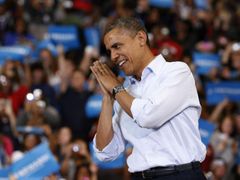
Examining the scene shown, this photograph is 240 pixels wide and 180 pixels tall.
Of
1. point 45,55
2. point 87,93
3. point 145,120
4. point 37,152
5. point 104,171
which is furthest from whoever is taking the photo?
point 45,55

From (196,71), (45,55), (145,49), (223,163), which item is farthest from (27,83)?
(145,49)

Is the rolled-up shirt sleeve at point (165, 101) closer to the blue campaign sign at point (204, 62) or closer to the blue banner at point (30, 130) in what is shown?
the blue banner at point (30, 130)

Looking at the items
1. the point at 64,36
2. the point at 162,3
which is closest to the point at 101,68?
the point at 64,36

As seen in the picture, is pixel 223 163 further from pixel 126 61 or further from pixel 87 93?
pixel 126 61

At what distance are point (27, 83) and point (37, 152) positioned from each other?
2.55 metres

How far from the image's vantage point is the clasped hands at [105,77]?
10.3 ft

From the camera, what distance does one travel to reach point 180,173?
119 inches

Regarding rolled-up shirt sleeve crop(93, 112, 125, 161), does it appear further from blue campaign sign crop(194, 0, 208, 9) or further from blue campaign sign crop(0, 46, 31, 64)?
blue campaign sign crop(194, 0, 208, 9)

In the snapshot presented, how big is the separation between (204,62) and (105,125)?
5.68m

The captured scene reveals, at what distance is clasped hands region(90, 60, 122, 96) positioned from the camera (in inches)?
124

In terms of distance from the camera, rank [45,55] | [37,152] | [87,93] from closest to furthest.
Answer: [37,152] < [87,93] < [45,55]

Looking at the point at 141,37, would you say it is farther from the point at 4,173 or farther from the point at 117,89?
the point at 4,173

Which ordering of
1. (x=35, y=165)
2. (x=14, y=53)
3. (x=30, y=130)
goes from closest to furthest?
(x=35, y=165)
(x=30, y=130)
(x=14, y=53)

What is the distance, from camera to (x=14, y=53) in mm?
8719
